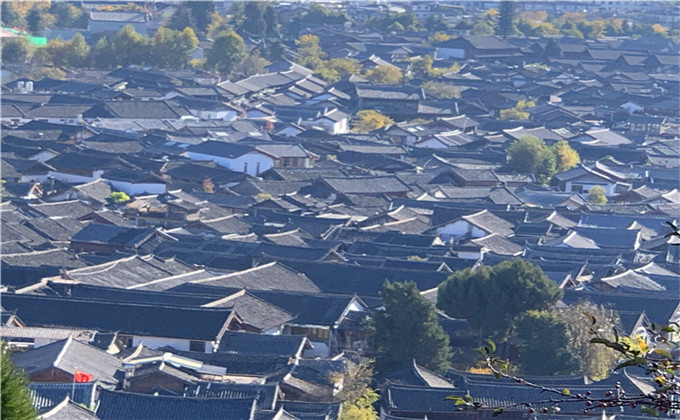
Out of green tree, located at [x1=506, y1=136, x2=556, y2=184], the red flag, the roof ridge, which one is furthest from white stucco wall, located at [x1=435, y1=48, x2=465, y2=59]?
the red flag

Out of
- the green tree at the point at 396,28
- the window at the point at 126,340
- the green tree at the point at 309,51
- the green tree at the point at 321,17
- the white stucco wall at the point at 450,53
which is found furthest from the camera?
the green tree at the point at 321,17

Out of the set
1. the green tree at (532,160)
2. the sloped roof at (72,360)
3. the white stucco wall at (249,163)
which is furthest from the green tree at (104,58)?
the sloped roof at (72,360)

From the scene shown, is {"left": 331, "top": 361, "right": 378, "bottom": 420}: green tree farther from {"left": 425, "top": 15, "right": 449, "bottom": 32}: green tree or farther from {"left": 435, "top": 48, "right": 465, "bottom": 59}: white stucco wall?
{"left": 425, "top": 15, "right": 449, "bottom": 32}: green tree

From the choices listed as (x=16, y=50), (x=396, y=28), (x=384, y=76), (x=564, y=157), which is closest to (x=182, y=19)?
(x=16, y=50)

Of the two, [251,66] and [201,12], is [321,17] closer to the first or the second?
[201,12]

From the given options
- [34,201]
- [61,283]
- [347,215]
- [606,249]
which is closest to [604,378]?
[61,283]

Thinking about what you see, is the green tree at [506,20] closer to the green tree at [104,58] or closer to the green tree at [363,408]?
the green tree at [104,58]
